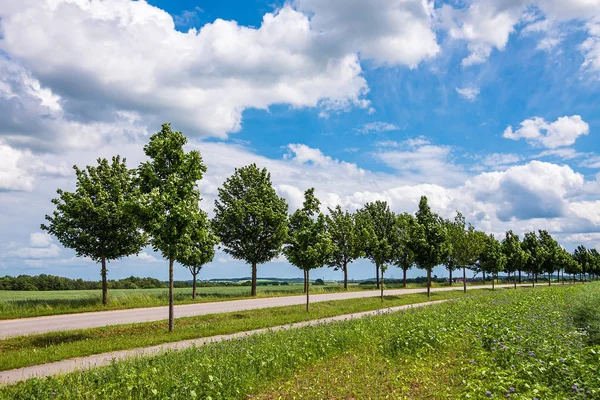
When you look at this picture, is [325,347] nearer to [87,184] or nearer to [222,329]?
[222,329]

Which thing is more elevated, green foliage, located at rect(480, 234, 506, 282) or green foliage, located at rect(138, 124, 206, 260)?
green foliage, located at rect(138, 124, 206, 260)

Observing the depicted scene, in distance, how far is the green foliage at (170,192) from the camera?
1627 centimetres

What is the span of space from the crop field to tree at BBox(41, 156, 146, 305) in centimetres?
2039

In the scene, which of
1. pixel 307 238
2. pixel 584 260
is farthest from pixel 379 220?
pixel 584 260

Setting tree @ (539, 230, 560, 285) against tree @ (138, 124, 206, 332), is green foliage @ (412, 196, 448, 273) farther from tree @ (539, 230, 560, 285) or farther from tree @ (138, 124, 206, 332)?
tree @ (539, 230, 560, 285)

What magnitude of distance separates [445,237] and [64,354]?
34.9 m

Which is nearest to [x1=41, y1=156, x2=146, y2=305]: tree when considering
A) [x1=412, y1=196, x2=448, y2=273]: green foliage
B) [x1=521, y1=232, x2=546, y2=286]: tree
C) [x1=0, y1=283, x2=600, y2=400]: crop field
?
[x1=0, y1=283, x2=600, y2=400]: crop field

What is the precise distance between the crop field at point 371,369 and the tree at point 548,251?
243ft

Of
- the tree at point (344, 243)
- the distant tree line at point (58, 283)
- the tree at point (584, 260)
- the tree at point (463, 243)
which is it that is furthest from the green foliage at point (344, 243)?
the tree at point (584, 260)

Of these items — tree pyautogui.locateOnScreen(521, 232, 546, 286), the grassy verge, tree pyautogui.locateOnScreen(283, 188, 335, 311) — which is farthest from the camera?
tree pyautogui.locateOnScreen(521, 232, 546, 286)

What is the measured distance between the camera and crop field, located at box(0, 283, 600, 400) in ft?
23.7

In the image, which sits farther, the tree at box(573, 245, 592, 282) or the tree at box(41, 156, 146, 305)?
the tree at box(573, 245, 592, 282)

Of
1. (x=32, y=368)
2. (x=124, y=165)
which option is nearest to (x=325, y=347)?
(x=32, y=368)

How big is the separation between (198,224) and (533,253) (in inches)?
2899
